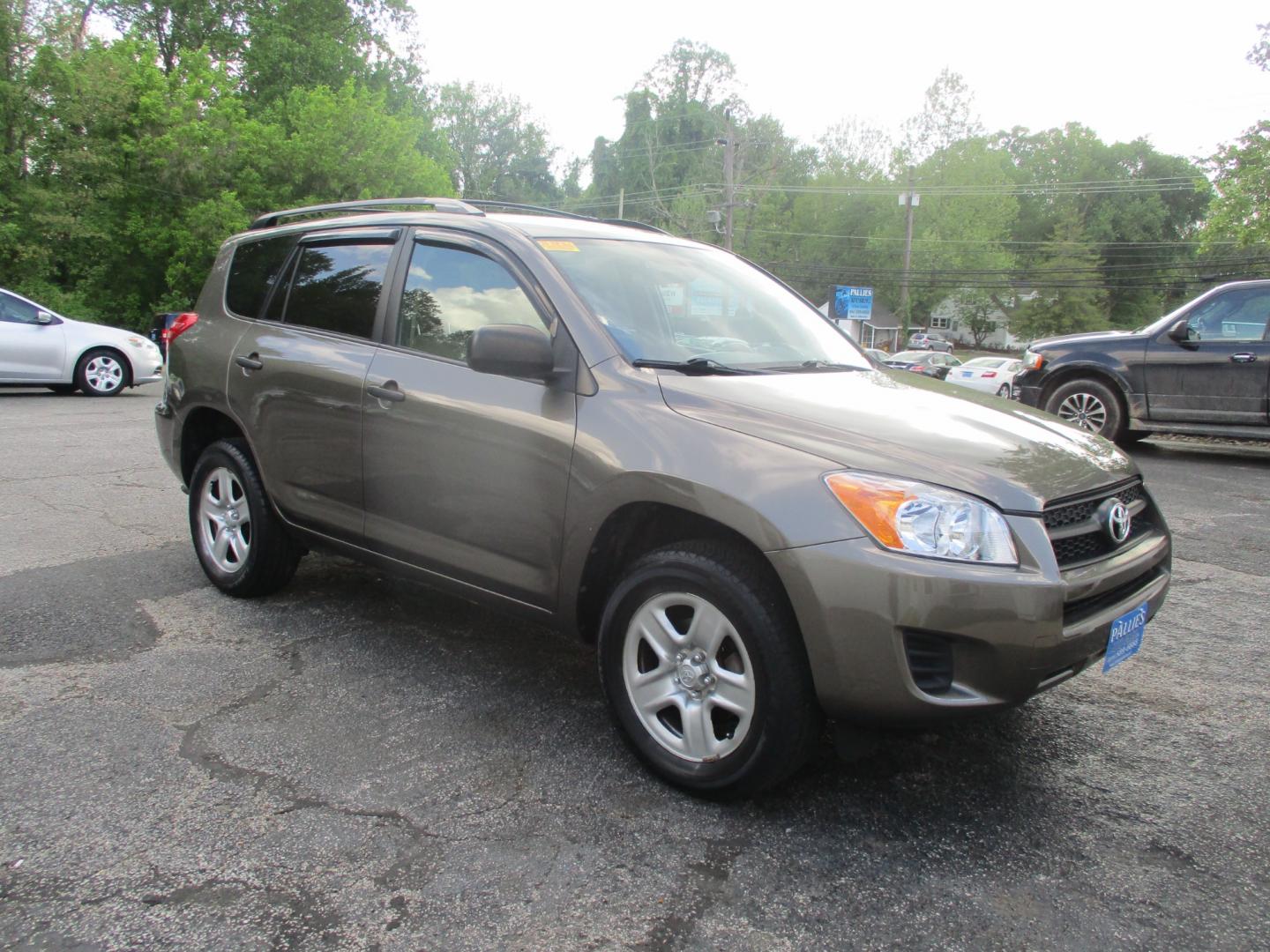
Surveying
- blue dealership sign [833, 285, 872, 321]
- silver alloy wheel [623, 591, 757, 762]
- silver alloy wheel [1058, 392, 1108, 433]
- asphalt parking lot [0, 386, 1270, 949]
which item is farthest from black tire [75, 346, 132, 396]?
blue dealership sign [833, 285, 872, 321]

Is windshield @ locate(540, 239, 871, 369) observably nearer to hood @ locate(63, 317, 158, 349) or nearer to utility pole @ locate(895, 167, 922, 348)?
hood @ locate(63, 317, 158, 349)

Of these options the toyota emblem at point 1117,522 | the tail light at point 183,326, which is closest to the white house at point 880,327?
the tail light at point 183,326

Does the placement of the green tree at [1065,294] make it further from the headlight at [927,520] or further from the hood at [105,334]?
the headlight at [927,520]

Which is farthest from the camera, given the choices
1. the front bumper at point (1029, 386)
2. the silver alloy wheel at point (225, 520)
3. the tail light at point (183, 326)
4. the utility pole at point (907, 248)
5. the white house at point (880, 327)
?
the white house at point (880, 327)

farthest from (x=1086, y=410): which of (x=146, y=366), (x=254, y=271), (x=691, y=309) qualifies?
(x=146, y=366)

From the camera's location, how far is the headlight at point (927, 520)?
7.83 ft

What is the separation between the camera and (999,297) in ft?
247

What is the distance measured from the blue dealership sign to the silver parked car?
5621cm

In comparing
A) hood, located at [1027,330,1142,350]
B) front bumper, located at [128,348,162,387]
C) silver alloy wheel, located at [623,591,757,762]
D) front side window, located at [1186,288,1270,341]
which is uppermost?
front side window, located at [1186,288,1270,341]

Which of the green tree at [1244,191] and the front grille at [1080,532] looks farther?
the green tree at [1244,191]

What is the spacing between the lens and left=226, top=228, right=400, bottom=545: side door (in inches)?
147

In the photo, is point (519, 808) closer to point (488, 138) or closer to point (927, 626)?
point (927, 626)

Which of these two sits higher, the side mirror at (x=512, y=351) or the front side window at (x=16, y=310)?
the front side window at (x=16, y=310)

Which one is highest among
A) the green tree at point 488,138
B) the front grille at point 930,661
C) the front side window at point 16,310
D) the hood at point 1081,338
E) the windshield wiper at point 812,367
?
the green tree at point 488,138
